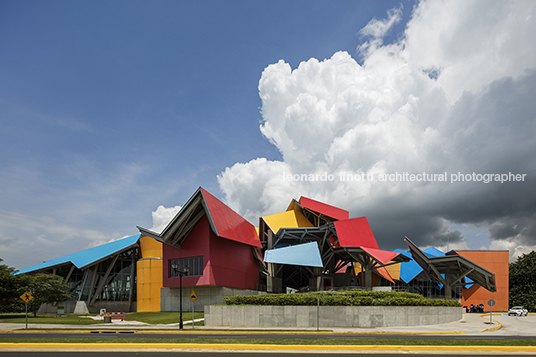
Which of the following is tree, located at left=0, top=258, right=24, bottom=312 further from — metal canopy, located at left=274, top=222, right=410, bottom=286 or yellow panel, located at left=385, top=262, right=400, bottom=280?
yellow panel, located at left=385, top=262, right=400, bottom=280

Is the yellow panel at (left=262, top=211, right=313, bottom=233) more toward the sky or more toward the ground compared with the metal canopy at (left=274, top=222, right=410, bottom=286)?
more toward the sky

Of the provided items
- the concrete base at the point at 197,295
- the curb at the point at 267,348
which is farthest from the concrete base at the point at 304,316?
the curb at the point at 267,348

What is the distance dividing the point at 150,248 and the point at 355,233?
27.9m

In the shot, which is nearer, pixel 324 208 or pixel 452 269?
pixel 452 269

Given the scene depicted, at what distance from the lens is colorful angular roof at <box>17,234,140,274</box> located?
49031mm

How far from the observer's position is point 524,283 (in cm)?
6981

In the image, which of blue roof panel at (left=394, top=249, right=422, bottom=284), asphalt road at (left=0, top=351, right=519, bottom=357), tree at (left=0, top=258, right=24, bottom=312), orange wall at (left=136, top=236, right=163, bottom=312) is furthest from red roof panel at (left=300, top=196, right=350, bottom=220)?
asphalt road at (left=0, top=351, right=519, bottom=357)

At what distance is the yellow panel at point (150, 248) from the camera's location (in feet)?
160

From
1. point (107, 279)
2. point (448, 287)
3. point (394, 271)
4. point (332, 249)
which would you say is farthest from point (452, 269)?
point (107, 279)

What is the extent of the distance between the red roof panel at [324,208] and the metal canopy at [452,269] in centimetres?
1129

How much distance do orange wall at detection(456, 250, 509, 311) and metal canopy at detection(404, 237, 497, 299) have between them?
10.6 meters

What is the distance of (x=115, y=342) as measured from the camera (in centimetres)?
1462

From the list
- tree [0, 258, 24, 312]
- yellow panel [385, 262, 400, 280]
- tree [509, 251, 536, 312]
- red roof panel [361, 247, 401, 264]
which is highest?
red roof panel [361, 247, 401, 264]

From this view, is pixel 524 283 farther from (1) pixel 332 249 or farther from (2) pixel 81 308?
(2) pixel 81 308
